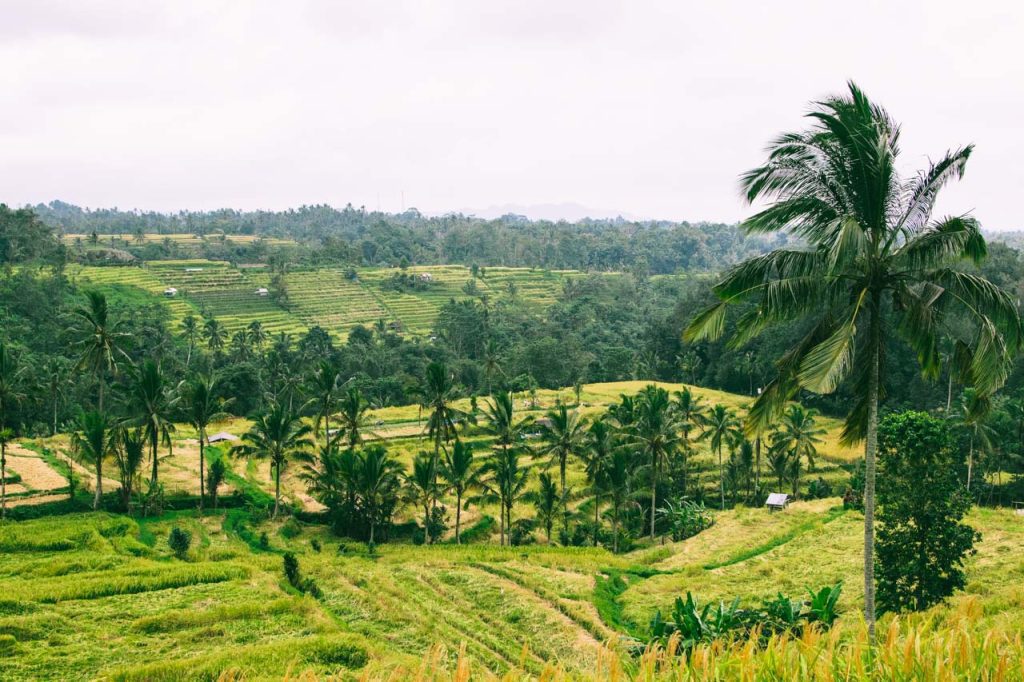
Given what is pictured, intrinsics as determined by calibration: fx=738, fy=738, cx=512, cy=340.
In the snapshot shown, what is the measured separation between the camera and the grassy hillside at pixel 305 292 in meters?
79.1

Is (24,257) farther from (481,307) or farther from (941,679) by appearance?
(941,679)

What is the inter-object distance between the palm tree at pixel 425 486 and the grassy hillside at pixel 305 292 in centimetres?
4696

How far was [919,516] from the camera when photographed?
1249 centimetres

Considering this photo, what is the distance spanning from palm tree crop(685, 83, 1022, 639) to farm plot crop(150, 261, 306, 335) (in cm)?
6960

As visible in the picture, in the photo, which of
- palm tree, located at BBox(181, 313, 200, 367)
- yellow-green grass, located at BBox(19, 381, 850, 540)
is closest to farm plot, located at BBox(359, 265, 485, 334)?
palm tree, located at BBox(181, 313, 200, 367)

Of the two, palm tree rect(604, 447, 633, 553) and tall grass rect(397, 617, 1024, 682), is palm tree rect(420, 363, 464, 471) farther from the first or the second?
tall grass rect(397, 617, 1024, 682)

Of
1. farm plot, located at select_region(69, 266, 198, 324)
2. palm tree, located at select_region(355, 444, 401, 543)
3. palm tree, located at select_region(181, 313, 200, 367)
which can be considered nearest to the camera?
palm tree, located at select_region(355, 444, 401, 543)

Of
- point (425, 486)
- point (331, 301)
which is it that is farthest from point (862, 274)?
point (331, 301)

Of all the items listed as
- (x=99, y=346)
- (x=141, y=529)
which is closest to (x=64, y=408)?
(x=99, y=346)

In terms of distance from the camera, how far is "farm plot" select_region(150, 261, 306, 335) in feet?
256

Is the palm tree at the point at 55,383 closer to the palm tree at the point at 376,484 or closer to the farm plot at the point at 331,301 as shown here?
the palm tree at the point at 376,484

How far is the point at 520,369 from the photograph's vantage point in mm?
60438

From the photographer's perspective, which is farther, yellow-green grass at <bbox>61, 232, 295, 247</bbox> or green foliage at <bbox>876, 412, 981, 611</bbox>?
yellow-green grass at <bbox>61, 232, 295, 247</bbox>

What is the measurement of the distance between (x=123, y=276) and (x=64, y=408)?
42.9 meters
